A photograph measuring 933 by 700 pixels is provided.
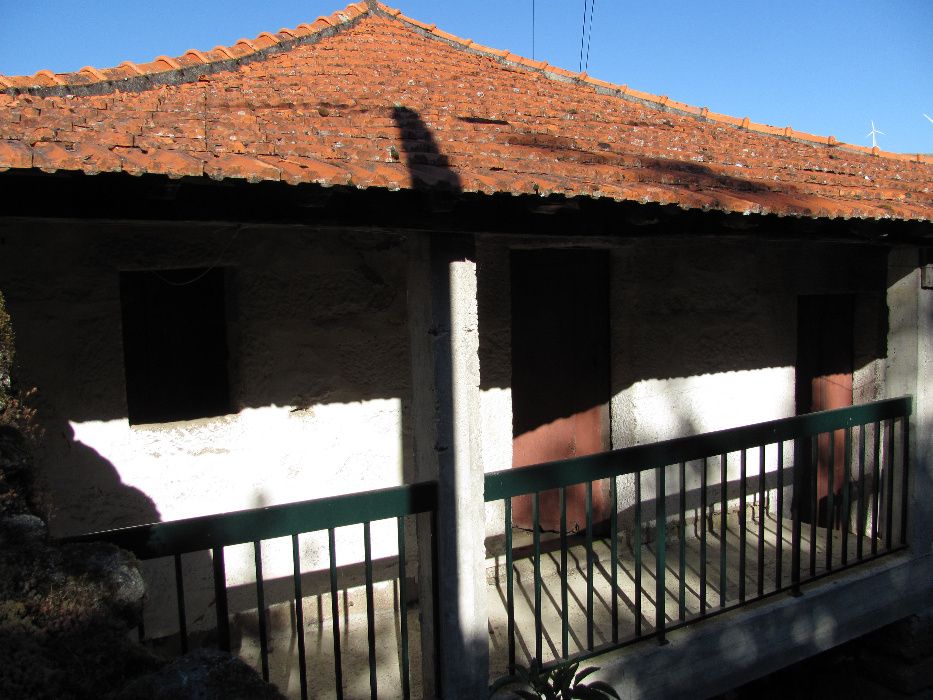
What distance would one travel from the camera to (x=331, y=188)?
8.53ft

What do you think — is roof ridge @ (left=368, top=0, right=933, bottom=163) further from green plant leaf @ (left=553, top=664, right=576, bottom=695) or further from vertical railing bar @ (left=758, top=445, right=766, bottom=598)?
green plant leaf @ (left=553, top=664, right=576, bottom=695)

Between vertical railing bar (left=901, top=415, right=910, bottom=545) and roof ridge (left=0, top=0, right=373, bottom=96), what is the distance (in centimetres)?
485

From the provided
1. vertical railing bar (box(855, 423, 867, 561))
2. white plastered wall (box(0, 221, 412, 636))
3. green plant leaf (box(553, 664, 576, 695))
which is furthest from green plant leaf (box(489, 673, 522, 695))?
vertical railing bar (box(855, 423, 867, 561))

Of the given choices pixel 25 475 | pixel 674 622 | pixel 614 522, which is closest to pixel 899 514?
pixel 674 622

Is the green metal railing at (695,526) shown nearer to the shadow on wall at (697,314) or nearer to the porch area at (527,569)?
the porch area at (527,569)

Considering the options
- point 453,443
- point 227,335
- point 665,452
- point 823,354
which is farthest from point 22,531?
point 823,354

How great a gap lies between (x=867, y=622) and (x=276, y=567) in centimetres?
366

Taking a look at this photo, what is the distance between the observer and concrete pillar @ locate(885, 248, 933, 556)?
473 centimetres

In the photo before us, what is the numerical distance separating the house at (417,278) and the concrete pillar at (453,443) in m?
0.01

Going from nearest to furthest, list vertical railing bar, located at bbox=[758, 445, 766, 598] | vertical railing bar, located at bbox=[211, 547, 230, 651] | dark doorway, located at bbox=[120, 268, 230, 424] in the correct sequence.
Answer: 1. vertical railing bar, located at bbox=[211, 547, 230, 651]
2. vertical railing bar, located at bbox=[758, 445, 766, 598]
3. dark doorway, located at bbox=[120, 268, 230, 424]

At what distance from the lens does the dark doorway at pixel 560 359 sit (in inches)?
204

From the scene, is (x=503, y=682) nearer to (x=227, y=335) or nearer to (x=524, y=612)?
(x=524, y=612)

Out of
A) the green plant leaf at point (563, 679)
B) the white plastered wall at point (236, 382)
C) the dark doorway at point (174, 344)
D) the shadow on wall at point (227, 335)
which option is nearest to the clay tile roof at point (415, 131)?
the shadow on wall at point (227, 335)

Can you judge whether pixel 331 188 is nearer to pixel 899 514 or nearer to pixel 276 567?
pixel 276 567
